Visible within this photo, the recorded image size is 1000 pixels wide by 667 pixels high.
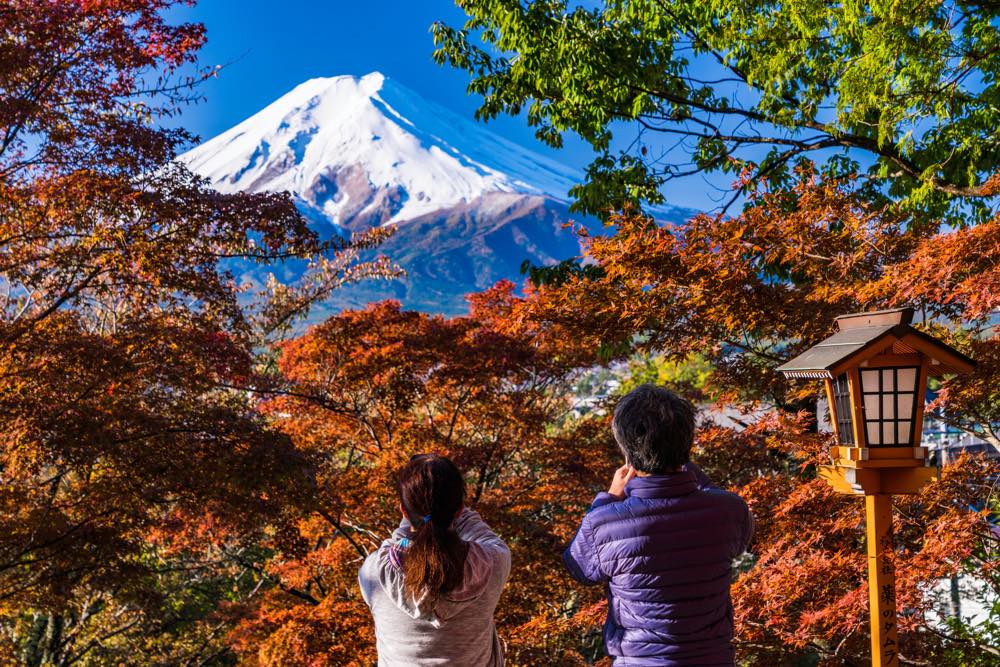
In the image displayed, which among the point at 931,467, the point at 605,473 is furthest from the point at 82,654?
the point at 931,467

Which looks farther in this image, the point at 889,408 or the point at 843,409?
the point at 843,409

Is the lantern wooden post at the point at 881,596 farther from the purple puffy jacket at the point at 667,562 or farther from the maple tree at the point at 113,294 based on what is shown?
the maple tree at the point at 113,294

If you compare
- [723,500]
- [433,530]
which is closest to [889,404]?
[723,500]

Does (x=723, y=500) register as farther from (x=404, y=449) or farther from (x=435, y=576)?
(x=404, y=449)

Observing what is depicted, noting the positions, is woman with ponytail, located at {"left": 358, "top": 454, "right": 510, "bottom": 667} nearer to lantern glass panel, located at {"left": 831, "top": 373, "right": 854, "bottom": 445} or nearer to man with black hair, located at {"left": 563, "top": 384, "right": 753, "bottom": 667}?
man with black hair, located at {"left": 563, "top": 384, "right": 753, "bottom": 667}

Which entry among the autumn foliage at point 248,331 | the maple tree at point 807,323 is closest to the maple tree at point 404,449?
the autumn foliage at point 248,331

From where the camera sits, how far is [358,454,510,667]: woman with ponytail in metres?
1.66

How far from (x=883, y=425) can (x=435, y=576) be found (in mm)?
1582

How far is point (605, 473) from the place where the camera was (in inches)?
285

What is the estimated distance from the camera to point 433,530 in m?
1.66

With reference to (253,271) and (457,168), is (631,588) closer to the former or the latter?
(253,271)

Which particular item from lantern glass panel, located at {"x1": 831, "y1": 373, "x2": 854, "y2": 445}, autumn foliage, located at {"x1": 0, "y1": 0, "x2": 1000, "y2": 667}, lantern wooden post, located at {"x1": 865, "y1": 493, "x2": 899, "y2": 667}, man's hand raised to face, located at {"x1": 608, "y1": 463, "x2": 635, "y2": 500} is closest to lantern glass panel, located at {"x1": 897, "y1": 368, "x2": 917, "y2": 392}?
lantern glass panel, located at {"x1": 831, "y1": 373, "x2": 854, "y2": 445}

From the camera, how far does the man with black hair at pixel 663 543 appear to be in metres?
1.60

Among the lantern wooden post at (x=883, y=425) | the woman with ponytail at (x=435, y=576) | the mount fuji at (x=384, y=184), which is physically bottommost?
the woman with ponytail at (x=435, y=576)
